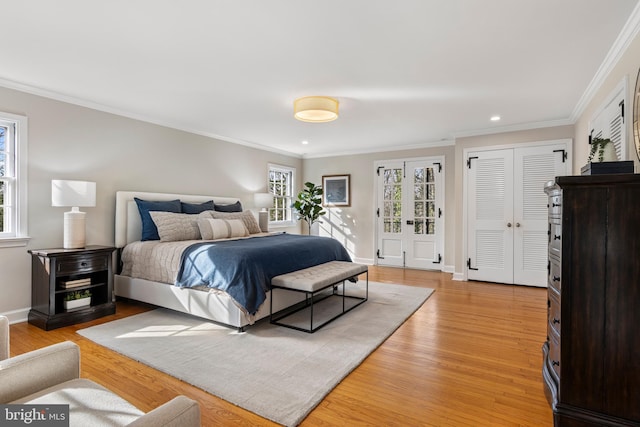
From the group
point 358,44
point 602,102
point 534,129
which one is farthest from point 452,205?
point 358,44

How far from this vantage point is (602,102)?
3.04m

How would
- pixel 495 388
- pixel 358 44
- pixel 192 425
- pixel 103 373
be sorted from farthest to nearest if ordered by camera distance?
pixel 358 44
pixel 103 373
pixel 495 388
pixel 192 425

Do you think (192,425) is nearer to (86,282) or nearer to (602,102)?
(86,282)

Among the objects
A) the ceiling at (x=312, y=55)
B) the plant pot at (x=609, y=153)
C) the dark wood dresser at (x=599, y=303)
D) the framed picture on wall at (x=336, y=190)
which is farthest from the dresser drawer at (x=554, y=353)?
the framed picture on wall at (x=336, y=190)

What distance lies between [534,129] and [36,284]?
21.4 ft

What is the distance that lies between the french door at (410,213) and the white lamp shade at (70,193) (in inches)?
194

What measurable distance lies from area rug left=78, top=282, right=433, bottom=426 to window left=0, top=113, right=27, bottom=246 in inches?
52.7

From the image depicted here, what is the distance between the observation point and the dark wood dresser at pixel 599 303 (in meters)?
1.54

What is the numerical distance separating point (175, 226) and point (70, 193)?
1.11m

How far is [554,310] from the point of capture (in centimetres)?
191

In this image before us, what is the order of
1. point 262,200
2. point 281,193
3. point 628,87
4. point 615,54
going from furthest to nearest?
1. point 281,193
2. point 262,200
3. point 615,54
4. point 628,87

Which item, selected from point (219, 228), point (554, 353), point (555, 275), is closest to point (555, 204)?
point (555, 275)

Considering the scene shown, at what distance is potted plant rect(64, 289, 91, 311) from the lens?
325 centimetres

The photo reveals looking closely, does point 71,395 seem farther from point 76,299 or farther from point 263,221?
point 263,221
